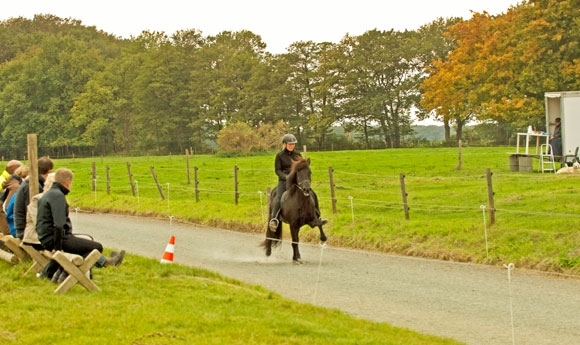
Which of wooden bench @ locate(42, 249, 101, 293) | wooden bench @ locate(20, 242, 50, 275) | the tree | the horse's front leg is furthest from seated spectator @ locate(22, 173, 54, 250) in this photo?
the tree

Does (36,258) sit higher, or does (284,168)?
(284,168)

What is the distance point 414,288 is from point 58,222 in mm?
5803

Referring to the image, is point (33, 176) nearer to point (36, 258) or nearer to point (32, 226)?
point (32, 226)

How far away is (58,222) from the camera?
11438mm

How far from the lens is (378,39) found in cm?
8212

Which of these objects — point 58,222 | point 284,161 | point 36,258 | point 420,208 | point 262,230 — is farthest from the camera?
point 262,230

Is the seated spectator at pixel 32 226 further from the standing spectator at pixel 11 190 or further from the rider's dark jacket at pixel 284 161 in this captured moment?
the rider's dark jacket at pixel 284 161

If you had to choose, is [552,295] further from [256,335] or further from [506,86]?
[506,86]

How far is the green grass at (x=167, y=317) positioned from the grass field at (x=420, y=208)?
6768mm

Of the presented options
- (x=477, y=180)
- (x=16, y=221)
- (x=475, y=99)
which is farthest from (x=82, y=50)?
(x=16, y=221)

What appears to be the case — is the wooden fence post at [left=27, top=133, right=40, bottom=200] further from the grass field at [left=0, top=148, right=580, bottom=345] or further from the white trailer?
the white trailer

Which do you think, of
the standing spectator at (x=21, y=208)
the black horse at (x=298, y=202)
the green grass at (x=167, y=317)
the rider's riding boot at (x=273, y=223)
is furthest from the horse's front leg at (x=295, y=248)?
the standing spectator at (x=21, y=208)

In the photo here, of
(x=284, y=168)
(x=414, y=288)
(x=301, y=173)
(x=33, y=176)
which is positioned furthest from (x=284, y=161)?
(x=33, y=176)

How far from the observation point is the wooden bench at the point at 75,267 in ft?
35.6
